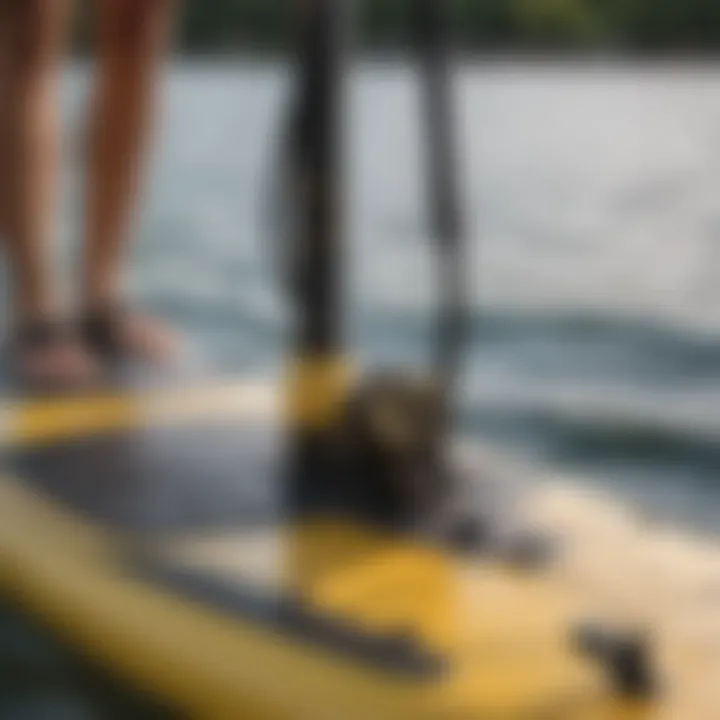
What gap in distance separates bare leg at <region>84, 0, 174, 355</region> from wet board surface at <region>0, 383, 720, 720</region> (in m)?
0.08

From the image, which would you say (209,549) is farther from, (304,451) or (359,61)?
(359,61)

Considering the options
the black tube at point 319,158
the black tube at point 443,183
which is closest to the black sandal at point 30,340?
the black tube at point 319,158

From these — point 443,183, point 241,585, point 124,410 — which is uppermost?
point 443,183

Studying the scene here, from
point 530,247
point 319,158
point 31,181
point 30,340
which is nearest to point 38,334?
point 30,340

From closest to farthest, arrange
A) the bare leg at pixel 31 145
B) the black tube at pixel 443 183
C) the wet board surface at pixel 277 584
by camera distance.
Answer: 1. the wet board surface at pixel 277 584
2. the black tube at pixel 443 183
3. the bare leg at pixel 31 145

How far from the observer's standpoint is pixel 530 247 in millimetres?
1167

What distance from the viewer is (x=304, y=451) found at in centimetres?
129

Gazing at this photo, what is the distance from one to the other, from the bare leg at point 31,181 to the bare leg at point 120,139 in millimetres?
34

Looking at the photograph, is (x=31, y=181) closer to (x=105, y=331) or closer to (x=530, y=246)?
(x=105, y=331)

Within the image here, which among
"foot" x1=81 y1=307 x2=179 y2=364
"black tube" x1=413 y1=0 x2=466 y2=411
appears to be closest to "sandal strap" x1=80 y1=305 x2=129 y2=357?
"foot" x1=81 y1=307 x2=179 y2=364

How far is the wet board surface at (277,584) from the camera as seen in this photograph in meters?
1.01

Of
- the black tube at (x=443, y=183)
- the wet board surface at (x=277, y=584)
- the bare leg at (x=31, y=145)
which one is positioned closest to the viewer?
the wet board surface at (x=277, y=584)

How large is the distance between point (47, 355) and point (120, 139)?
0.62 ft

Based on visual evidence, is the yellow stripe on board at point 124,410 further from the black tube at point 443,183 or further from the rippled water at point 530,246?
the black tube at point 443,183
